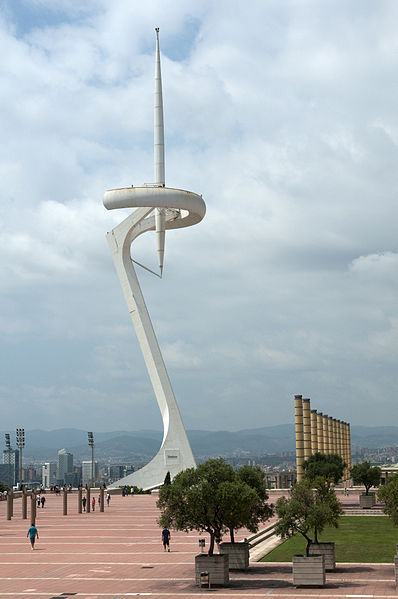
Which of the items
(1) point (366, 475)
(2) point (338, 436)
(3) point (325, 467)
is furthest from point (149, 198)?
(2) point (338, 436)

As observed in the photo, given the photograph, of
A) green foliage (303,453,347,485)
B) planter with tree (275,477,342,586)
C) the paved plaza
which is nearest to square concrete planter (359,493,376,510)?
green foliage (303,453,347,485)

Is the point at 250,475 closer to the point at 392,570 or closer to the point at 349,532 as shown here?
the point at 392,570

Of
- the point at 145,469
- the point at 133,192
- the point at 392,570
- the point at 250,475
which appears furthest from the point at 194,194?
the point at 392,570

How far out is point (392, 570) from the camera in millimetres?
18625

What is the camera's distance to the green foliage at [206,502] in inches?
697

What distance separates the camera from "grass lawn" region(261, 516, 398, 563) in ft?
69.5

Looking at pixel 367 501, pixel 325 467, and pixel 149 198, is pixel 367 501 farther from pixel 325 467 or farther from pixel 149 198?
pixel 149 198

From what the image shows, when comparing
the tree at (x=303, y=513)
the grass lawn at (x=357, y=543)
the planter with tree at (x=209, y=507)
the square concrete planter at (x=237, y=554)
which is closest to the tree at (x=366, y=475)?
the grass lawn at (x=357, y=543)

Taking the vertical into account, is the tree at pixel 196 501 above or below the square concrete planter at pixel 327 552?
above

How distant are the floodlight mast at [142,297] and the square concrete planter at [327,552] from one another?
30.2m

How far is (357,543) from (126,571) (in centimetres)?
808

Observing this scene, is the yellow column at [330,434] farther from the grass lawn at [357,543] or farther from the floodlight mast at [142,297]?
the grass lawn at [357,543]

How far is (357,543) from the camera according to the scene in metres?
24.0

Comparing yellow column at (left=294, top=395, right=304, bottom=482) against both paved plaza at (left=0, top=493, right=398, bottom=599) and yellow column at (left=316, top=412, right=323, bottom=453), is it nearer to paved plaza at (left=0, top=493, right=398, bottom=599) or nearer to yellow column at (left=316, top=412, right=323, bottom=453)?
yellow column at (left=316, top=412, right=323, bottom=453)
